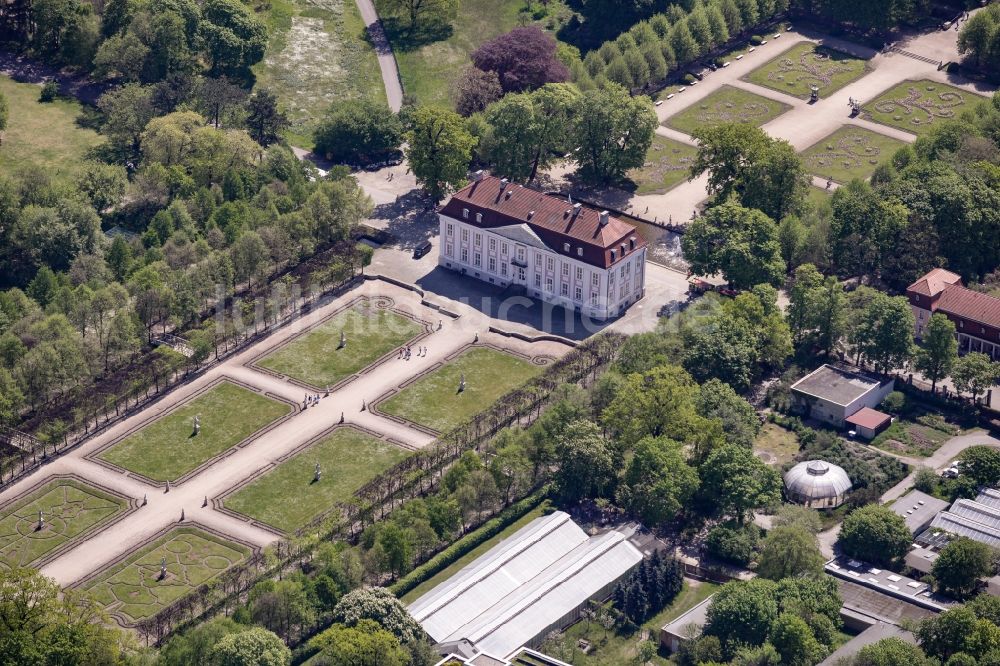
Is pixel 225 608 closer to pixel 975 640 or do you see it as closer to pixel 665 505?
pixel 665 505

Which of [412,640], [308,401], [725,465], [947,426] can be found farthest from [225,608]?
[947,426]

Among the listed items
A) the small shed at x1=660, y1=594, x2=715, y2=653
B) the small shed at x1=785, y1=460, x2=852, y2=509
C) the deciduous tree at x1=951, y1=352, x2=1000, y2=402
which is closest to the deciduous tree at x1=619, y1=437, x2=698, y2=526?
the small shed at x1=785, y1=460, x2=852, y2=509

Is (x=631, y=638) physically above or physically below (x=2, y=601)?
below

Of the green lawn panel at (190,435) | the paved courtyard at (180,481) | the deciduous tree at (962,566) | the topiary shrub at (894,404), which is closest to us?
the deciduous tree at (962,566)

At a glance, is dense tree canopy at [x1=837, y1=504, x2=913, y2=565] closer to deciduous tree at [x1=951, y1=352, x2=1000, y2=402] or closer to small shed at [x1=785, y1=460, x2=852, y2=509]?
small shed at [x1=785, y1=460, x2=852, y2=509]

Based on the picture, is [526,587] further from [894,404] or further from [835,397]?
[894,404]

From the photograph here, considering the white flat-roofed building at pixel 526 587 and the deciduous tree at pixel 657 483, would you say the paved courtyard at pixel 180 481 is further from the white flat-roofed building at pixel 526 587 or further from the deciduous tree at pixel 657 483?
Answer: the deciduous tree at pixel 657 483

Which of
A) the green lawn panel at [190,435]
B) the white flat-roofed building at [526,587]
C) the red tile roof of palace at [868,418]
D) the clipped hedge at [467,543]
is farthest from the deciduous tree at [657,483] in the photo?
the green lawn panel at [190,435]
